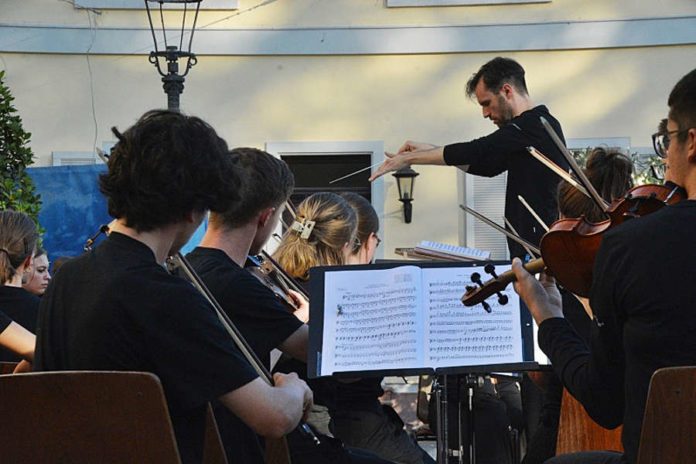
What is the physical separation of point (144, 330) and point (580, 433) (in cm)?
175

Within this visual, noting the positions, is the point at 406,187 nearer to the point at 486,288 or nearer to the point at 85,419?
the point at 486,288

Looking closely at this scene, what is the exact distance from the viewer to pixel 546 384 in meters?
3.96

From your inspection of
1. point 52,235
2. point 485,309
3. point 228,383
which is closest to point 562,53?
point 52,235

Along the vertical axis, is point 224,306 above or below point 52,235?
below

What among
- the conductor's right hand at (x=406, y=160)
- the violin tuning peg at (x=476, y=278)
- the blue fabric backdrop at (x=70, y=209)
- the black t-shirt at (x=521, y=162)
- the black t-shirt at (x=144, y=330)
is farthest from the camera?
the blue fabric backdrop at (x=70, y=209)

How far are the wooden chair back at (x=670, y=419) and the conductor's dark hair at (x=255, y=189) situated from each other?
3.95 ft

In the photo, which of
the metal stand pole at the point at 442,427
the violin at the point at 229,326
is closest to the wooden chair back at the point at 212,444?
the violin at the point at 229,326

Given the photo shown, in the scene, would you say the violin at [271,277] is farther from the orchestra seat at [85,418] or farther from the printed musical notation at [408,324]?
the orchestra seat at [85,418]

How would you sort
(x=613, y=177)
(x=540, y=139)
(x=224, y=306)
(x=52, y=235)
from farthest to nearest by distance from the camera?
(x=52, y=235) < (x=540, y=139) < (x=613, y=177) < (x=224, y=306)

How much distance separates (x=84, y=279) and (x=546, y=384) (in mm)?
2247

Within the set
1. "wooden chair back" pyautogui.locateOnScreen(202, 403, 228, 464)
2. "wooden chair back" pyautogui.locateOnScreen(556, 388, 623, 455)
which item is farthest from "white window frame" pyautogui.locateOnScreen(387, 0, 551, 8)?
"wooden chair back" pyautogui.locateOnScreen(202, 403, 228, 464)

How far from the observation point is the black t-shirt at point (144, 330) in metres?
2.04

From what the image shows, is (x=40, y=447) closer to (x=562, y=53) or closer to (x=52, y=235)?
(x=52, y=235)

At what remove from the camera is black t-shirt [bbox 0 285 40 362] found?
148 inches
